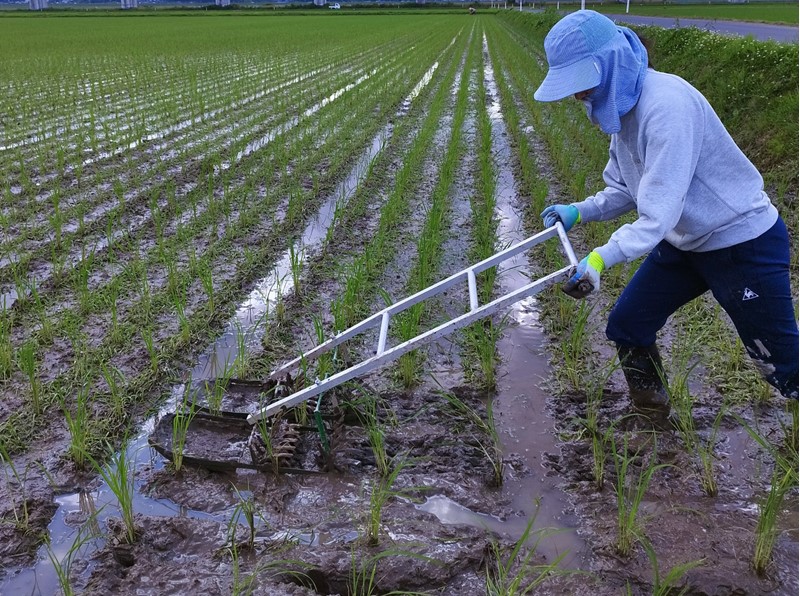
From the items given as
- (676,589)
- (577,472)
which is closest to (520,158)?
(577,472)

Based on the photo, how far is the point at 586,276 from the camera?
6.48 ft

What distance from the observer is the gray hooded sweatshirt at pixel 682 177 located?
6.11ft

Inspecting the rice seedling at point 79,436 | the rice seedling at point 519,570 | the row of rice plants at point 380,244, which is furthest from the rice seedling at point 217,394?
the rice seedling at point 519,570

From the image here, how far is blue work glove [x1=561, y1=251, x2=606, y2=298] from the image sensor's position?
196 cm

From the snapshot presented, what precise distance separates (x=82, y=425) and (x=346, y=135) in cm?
575

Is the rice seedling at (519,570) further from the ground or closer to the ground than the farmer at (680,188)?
closer to the ground

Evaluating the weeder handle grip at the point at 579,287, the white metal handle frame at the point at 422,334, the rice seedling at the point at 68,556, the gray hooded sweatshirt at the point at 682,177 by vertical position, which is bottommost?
the rice seedling at the point at 68,556

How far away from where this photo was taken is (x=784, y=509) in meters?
2.17

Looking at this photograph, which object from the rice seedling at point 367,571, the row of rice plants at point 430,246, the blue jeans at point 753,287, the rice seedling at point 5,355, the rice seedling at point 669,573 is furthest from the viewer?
the row of rice plants at point 430,246

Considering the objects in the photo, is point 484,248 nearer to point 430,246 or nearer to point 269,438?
point 430,246

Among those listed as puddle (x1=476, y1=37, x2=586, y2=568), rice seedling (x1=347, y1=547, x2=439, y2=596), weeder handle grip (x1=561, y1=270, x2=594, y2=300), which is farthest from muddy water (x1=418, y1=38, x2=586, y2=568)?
weeder handle grip (x1=561, y1=270, x2=594, y2=300)

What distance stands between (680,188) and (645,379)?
44.8 inches

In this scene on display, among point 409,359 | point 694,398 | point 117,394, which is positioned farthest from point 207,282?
point 694,398

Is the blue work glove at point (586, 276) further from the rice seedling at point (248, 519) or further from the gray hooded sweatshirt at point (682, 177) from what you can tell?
the rice seedling at point (248, 519)
